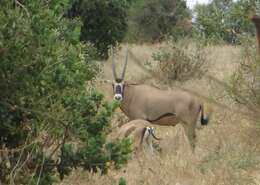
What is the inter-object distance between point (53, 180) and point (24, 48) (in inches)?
35.8

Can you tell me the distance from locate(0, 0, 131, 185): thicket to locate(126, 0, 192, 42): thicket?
2671 cm

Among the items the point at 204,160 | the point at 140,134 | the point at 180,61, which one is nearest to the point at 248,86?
the point at 204,160

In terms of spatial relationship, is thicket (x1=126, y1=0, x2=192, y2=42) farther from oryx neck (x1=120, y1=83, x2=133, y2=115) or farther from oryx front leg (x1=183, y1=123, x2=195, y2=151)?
oryx front leg (x1=183, y1=123, x2=195, y2=151)

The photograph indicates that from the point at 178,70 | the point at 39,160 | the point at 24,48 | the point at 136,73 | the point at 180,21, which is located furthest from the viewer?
the point at 180,21

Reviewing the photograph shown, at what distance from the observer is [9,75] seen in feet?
12.6

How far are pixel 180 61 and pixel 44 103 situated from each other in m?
13.0

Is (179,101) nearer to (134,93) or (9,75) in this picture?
(134,93)

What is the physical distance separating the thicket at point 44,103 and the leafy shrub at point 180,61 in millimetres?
12262

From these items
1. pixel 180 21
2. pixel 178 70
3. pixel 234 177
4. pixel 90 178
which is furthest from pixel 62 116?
pixel 180 21

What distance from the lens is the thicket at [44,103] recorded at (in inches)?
149

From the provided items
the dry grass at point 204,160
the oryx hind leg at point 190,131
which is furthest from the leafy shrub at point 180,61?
the oryx hind leg at point 190,131

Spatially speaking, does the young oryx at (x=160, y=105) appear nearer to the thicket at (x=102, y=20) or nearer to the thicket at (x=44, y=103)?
the thicket at (x=102, y=20)

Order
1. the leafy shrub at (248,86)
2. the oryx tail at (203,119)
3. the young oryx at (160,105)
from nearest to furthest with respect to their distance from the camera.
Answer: the leafy shrub at (248,86) → the young oryx at (160,105) → the oryx tail at (203,119)

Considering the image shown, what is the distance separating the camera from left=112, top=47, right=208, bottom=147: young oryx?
10766 millimetres
